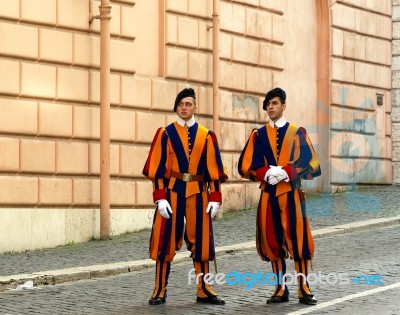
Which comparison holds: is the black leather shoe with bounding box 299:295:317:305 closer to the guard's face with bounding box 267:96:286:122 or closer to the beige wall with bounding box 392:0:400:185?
the guard's face with bounding box 267:96:286:122

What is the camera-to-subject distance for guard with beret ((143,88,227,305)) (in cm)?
1102

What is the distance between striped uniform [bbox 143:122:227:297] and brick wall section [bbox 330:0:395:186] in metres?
11.8

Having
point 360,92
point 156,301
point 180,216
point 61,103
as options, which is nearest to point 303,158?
point 180,216

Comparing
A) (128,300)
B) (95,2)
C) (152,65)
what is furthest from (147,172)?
(152,65)

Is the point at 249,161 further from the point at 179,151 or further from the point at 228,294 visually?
the point at 228,294

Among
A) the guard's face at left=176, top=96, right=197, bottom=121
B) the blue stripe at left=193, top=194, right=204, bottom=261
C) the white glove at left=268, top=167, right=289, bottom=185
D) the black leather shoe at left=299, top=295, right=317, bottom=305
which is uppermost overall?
the guard's face at left=176, top=96, right=197, bottom=121

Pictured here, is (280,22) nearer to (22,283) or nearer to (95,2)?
(95,2)

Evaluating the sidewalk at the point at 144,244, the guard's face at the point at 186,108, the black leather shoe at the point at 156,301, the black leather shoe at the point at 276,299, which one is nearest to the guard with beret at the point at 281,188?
the black leather shoe at the point at 276,299

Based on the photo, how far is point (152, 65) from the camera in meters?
18.1

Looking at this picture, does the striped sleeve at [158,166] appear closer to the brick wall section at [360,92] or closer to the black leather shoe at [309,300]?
the black leather shoe at [309,300]

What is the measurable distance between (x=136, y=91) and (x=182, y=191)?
259 inches

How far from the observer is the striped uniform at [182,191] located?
11.0 m

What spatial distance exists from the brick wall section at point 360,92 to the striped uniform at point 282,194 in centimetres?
1169

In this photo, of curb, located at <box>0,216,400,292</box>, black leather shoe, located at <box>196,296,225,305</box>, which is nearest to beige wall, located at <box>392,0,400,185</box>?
curb, located at <box>0,216,400,292</box>
